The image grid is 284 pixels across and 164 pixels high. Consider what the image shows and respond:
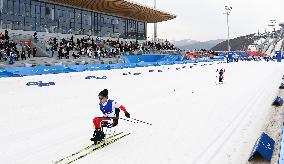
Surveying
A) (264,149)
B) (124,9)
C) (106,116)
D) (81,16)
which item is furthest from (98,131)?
(124,9)

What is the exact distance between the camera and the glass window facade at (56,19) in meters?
38.2

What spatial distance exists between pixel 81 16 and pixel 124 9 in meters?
8.46

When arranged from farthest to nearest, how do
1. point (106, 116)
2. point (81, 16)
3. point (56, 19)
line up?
point (81, 16) → point (56, 19) → point (106, 116)

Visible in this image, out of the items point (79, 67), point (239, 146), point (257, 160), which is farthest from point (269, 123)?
point (79, 67)

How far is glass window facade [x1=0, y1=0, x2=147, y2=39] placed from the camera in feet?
125

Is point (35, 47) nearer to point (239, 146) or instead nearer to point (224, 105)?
point (224, 105)

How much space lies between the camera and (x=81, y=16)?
171ft

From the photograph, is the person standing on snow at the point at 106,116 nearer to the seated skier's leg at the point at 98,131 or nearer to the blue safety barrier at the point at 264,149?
the seated skier's leg at the point at 98,131

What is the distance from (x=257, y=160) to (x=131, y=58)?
3746cm

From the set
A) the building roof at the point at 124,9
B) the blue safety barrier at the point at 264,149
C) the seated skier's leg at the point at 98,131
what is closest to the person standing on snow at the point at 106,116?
the seated skier's leg at the point at 98,131

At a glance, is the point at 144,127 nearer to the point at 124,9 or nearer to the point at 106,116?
the point at 106,116

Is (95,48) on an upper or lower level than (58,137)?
upper

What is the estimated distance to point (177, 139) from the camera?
8.73 m

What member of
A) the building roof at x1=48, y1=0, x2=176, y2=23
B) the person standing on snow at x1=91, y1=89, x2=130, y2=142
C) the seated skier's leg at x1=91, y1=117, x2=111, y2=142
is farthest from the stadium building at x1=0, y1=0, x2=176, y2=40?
the seated skier's leg at x1=91, y1=117, x2=111, y2=142
